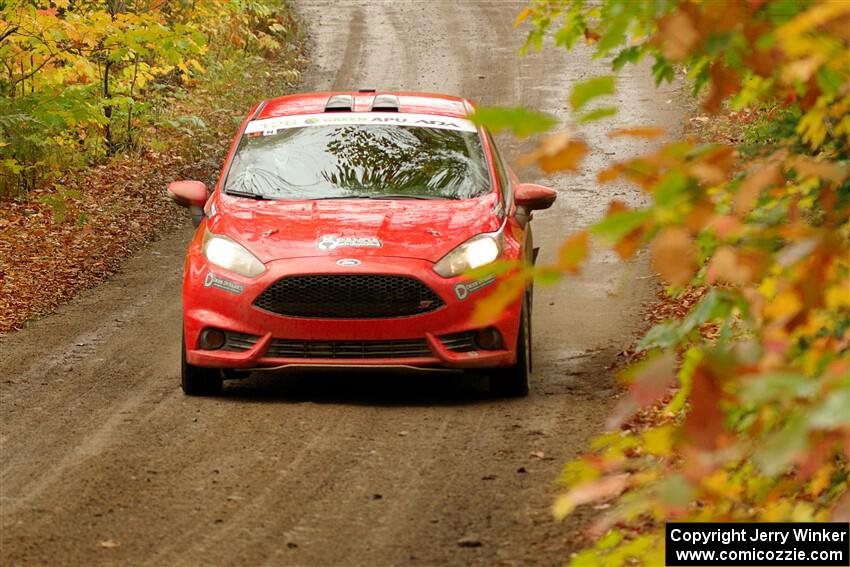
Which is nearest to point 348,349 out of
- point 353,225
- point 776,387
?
point 353,225

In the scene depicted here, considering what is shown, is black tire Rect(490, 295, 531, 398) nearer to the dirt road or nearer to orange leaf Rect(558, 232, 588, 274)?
the dirt road

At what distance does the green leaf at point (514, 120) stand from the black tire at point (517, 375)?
5.83 metres

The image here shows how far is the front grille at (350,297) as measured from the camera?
7.92 metres

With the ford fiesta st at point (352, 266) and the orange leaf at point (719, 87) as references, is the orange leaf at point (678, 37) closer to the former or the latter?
the orange leaf at point (719, 87)

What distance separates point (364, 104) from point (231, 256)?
237 cm

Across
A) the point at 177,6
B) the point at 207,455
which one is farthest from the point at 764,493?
the point at 177,6

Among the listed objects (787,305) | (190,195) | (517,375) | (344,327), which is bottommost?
(517,375)

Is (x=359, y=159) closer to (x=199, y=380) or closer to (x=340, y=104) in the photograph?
(x=340, y=104)

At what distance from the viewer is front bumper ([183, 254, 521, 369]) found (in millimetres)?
7941

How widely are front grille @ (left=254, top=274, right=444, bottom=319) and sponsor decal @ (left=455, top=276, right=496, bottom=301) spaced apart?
127 mm

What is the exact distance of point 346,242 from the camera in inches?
318

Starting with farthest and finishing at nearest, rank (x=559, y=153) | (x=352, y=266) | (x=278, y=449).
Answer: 1. (x=352, y=266)
2. (x=278, y=449)
3. (x=559, y=153)

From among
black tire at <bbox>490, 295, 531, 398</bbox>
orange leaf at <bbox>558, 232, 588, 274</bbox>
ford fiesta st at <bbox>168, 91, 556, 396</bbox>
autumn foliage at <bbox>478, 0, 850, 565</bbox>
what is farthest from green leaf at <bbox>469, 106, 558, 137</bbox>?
black tire at <bbox>490, 295, 531, 398</bbox>

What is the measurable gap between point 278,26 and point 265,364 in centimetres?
1961
